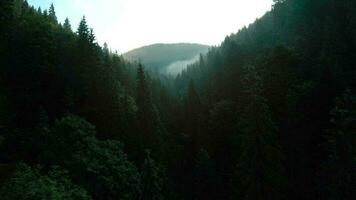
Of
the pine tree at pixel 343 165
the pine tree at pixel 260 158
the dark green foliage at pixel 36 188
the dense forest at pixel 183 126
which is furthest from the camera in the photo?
the pine tree at pixel 260 158

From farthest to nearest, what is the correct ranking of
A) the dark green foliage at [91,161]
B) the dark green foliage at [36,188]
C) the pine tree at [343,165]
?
the pine tree at [343,165]
the dark green foliage at [91,161]
the dark green foliage at [36,188]

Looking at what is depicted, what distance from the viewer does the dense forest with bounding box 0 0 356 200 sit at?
106ft

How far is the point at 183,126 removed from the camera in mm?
71062

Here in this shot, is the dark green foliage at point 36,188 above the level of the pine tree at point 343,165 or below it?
above

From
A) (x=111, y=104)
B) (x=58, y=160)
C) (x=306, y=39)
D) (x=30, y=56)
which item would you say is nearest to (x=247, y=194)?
(x=58, y=160)

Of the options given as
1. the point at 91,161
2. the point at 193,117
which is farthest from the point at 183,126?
the point at 91,161

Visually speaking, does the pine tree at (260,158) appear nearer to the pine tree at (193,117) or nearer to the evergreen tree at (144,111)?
the evergreen tree at (144,111)

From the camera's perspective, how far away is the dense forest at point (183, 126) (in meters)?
32.3

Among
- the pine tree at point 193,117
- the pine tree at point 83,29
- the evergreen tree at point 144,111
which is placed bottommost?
the pine tree at point 193,117

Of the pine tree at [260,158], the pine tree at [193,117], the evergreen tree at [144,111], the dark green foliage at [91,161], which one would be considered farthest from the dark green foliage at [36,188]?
the pine tree at [193,117]

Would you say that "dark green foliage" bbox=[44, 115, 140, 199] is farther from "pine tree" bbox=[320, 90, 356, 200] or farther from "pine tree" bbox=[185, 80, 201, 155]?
"pine tree" bbox=[185, 80, 201, 155]

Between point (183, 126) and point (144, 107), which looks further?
point (183, 126)

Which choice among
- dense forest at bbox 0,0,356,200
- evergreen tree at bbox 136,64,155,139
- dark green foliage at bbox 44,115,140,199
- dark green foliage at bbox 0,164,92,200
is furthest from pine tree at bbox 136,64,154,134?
dark green foliage at bbox 0,164,92,200

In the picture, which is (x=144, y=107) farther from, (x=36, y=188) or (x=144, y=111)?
(x=36, y=188)
